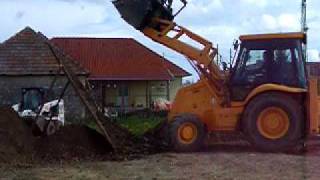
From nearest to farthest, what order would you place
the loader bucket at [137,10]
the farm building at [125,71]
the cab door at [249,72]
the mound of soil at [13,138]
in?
the mound of soil at [13,138] < the cab door at [249,72] < the loader bucket at [137,10] < the farm building at [125,71]

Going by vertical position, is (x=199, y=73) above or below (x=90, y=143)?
above

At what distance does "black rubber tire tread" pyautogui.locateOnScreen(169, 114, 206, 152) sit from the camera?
16.8 meters

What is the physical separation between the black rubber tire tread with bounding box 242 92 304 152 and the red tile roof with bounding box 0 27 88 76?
20.7m

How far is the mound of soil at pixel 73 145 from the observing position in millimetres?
15852

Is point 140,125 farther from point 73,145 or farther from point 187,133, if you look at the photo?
point 73,145

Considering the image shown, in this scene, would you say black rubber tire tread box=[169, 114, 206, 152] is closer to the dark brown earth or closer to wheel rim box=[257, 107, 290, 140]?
wheel rim box=[257, 107, 290, 140]

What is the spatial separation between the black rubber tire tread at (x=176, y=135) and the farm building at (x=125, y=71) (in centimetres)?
3217

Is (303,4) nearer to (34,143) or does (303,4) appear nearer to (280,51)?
(280,51)

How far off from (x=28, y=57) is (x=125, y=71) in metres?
14.7

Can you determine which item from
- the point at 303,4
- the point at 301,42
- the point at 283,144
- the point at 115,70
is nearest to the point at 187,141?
the point at 283,144

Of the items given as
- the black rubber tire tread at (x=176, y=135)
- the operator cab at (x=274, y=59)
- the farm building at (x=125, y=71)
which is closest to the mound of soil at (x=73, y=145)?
the black rubber tire tread at (x=176, y=135)

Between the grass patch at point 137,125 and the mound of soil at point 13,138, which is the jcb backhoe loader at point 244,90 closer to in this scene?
the grass patch at point 137,125

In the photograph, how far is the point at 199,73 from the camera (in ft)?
57.6

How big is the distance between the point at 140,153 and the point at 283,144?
3348mm
